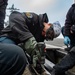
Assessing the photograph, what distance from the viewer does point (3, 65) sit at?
73.5 inches

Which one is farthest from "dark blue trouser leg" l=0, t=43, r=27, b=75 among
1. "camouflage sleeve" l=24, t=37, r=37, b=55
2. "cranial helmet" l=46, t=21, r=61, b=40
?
"cranial helmet" l=46, t=21, r=61, b=40

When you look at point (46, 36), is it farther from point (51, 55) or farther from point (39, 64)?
point (51, 55)

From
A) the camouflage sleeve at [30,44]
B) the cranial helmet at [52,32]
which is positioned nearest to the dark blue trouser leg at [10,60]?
the camouflage sleeve at [30,44]

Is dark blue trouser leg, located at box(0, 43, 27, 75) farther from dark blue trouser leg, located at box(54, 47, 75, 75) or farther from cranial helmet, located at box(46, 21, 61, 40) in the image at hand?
dark blue trouser leg, located at box(54, 47, 75, 75)

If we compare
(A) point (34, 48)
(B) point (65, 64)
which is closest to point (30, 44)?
(A) point (34, 48)

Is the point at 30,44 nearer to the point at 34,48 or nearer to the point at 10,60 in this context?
the point at 34,48

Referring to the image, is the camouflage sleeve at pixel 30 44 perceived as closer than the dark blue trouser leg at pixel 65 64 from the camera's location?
Yes

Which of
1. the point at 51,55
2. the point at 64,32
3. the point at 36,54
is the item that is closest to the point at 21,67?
the point at 36,54

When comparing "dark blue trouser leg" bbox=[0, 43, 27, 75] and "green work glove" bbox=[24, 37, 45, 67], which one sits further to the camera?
"green work glove" bbox=[24, 37, 45, 67]

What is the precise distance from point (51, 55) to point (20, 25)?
3.15 metres

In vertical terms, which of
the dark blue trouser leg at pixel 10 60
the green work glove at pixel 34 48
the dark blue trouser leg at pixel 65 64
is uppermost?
the dark blue trouser leg at pixel 10 60

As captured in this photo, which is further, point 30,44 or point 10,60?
point 30,44

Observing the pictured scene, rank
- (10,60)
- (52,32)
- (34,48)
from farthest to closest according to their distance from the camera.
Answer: (52,32) < (34,48) < (10,60)

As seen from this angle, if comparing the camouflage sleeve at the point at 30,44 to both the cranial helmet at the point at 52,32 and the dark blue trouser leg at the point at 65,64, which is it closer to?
the cranial helmet at the point at 52,32
